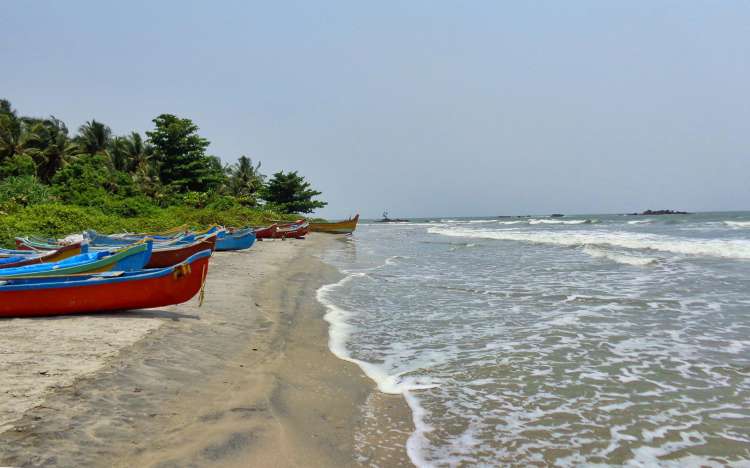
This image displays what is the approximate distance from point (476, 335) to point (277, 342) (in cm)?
280

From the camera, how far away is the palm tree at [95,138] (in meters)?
42.8

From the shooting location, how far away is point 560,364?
5340 mm

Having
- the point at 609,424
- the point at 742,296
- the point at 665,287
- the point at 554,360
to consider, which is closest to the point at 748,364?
the point at 554,360

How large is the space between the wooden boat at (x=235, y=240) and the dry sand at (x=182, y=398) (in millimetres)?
Result: 12064

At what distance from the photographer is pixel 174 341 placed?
538cm

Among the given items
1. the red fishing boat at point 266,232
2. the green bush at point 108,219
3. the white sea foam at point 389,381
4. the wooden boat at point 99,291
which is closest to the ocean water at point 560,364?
the white sea foam at point 389,381

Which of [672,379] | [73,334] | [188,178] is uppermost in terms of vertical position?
[188,178]

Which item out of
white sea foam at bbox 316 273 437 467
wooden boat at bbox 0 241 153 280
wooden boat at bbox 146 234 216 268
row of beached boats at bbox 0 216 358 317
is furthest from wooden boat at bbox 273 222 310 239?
row of beached boats at bbox 0 216 358 317

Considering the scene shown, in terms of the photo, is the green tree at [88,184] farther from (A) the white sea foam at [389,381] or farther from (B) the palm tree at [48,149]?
(A) the white sea foam at [389,381]

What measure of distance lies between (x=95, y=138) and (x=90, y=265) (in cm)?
4315

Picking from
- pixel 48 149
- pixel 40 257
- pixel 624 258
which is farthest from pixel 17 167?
pixel 624 258

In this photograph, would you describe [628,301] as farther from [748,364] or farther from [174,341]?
[174,341]

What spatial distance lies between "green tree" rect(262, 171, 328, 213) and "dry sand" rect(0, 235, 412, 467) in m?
45.6

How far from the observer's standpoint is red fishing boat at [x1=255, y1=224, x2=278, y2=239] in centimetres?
2784
